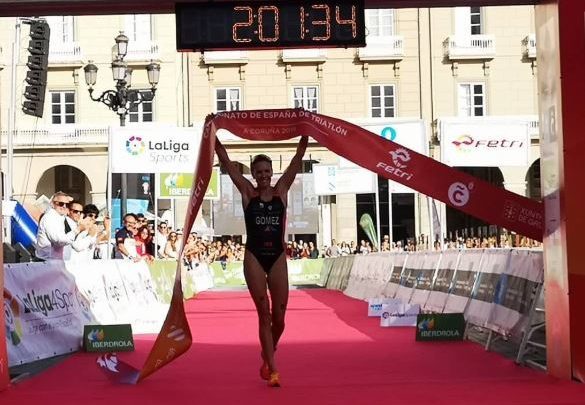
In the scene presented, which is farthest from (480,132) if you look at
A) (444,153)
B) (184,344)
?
(184,344)

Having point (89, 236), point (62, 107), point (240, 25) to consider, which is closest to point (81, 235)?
point (89, 236)

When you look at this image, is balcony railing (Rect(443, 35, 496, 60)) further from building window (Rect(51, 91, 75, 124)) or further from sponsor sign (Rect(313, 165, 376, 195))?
sponsor sign (Rect(313, 165, 376, 195))

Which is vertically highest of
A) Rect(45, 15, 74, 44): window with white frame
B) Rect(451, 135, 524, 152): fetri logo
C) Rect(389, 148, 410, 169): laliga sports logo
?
Rect(45, 15, 74, 44): window with white frame

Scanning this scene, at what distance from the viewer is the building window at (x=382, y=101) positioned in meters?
54.3

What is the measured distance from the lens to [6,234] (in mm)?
21828

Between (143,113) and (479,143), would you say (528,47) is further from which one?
(479,143)

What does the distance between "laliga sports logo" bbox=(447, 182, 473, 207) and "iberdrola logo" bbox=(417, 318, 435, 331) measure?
3.47 metres

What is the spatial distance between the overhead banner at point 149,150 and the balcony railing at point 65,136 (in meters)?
29.2

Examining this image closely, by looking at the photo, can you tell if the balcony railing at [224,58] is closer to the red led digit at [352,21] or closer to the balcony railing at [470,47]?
the balcony railing at [470,47]

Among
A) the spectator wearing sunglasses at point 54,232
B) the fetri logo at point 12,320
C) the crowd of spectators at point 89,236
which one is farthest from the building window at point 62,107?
the fetri logo at point 12,320

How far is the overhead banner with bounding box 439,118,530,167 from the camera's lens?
67.3 feet

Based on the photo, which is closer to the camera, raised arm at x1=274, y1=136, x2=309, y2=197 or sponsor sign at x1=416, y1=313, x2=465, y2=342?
raised arm at x1=274, y1=136, x2=309, y2=197

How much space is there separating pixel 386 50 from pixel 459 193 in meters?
45.2

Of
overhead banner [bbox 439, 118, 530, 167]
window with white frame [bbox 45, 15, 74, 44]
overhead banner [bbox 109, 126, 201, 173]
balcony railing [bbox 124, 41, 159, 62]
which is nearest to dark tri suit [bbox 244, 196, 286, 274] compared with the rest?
overhead banner [bbox 439, 118, 530, 167]
